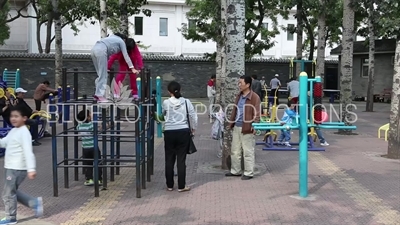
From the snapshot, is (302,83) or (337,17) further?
(337,17)

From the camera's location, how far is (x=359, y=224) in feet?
19.7

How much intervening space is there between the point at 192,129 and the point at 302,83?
5.92ft

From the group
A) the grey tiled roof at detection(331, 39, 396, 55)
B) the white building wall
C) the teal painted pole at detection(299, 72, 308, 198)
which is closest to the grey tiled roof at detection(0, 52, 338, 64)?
the grey tiled roof at detection(331, 39, 396, 55)

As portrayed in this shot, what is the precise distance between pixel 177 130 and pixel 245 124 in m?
1.33

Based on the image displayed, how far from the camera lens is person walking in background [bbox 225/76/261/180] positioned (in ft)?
26.5

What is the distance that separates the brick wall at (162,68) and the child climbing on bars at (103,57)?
2222 centimetres

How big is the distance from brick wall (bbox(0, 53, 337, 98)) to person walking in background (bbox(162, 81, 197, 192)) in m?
22.6

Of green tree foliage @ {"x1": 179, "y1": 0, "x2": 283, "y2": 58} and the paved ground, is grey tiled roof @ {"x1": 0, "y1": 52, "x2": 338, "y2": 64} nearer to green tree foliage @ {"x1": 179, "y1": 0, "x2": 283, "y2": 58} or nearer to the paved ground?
green tree foliage @ {"x1": 179, "y1": 0, "x2": 283, "y2": 58}

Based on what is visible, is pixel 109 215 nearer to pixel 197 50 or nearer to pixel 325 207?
pixel 325 207

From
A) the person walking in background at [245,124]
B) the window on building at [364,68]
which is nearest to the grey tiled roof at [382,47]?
the window on building at [364,68]

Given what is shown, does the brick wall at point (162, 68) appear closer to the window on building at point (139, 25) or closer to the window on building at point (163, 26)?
the window on building at point (163, 26)

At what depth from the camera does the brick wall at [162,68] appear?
101 feet

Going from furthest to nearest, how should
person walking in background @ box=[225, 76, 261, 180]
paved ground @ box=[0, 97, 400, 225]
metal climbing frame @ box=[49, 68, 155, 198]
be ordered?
person walking in background @ box=[225, 76, 261, 180] → metal climbing frame @ box=[49, 68, 155, 198] → paved ground @ box=[0, 97, 400, 225]

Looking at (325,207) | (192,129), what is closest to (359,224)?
(325,207)
